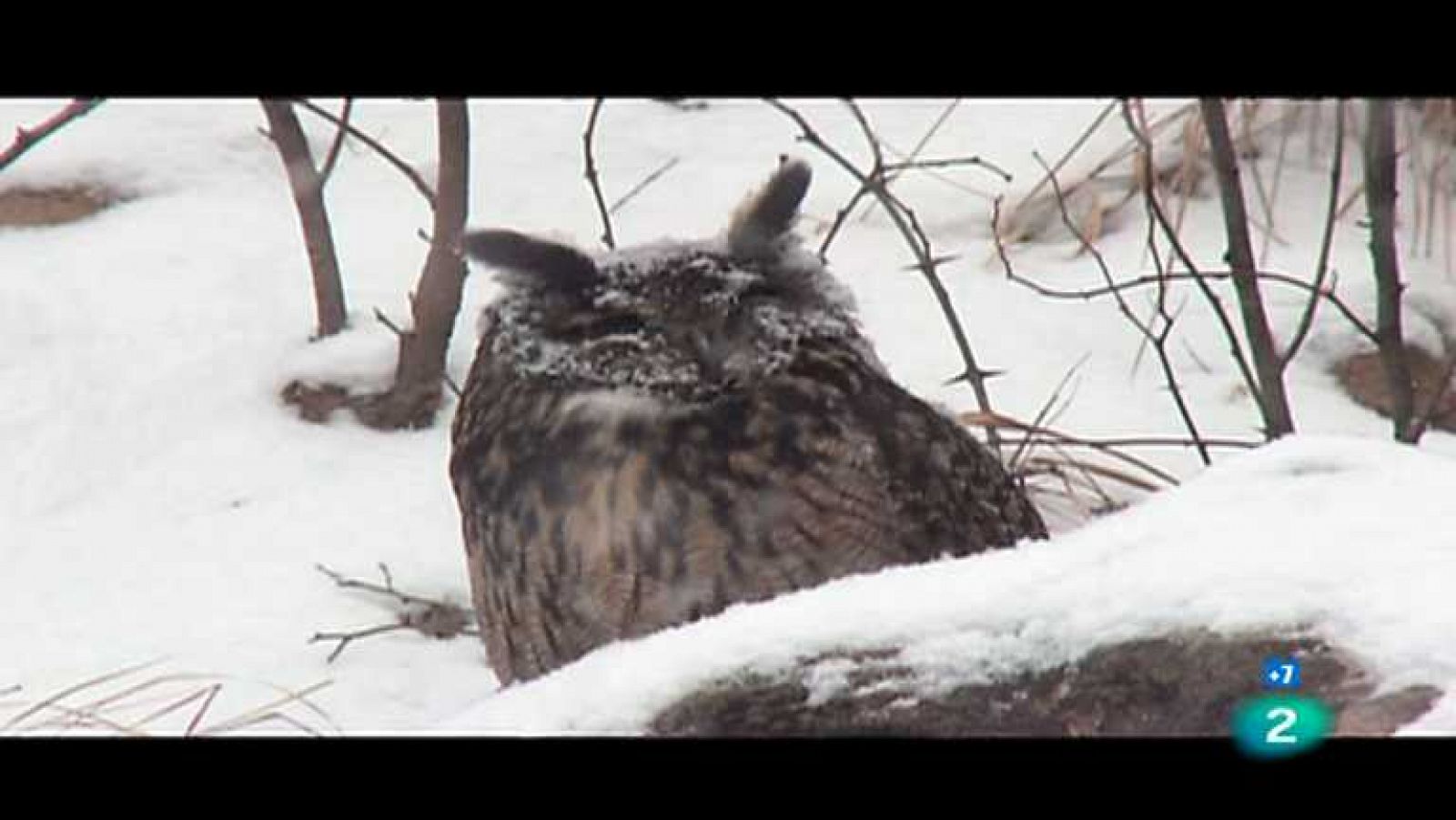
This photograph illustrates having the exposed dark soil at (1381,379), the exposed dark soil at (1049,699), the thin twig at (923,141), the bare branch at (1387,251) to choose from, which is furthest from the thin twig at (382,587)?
the exposed dark soil at (1049,699)

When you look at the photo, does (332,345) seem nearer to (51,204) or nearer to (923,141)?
(51,204)

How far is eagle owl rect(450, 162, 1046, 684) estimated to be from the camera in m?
3.13

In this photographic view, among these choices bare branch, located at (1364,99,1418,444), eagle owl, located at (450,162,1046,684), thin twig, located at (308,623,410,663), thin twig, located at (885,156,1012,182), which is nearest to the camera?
eagle owl, located at (450,162,1046,684)

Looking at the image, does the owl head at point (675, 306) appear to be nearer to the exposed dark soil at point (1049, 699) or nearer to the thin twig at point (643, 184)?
the thin twig at point (643, 184)

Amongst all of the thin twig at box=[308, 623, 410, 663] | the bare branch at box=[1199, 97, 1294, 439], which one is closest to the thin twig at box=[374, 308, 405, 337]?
the thin twig at box=[308, 623, 410, 663]

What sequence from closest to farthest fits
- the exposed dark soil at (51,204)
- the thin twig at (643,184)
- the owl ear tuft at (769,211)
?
1. the owl ear tuft at (769,211)
2. the thin twig at (643,184)
3. the exposed dark soil at (51,204)

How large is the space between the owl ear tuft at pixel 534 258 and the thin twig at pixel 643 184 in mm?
1282

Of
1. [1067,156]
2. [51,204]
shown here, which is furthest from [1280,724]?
[51,204]

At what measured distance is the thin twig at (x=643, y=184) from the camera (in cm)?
457

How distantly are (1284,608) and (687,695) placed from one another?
389mm

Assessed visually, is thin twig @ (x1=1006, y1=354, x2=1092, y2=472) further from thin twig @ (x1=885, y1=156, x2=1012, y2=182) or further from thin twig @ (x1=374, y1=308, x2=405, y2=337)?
thin twig @ (x1=374, y1=308, x2=405, y2=337)
